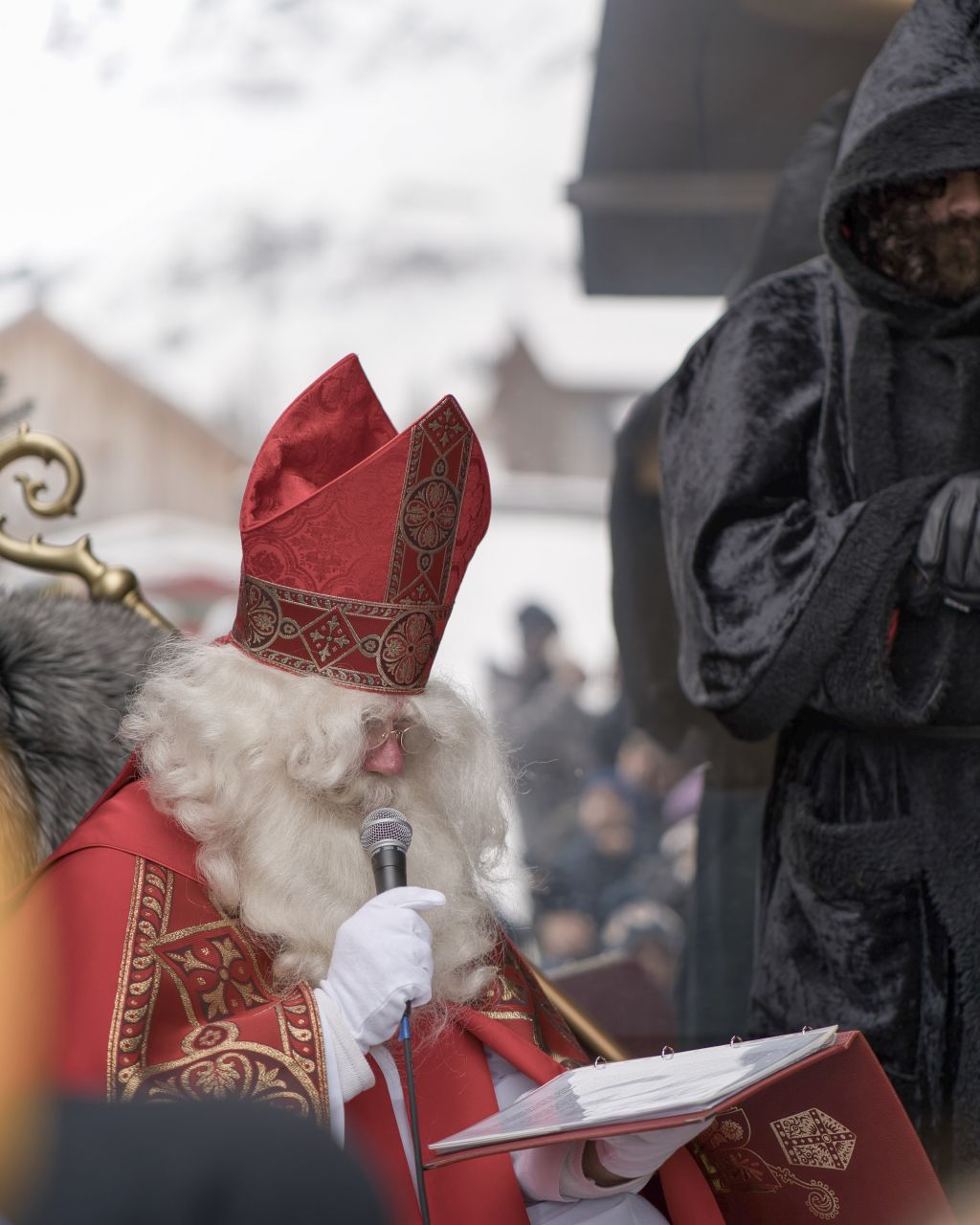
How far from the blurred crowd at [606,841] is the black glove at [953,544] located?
4.20 ft

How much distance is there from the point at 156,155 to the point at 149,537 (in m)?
0.93

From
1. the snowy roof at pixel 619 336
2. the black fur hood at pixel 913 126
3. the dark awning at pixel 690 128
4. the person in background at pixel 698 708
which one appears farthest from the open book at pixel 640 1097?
the dark awning at pixel 690 128

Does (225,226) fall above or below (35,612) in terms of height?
above

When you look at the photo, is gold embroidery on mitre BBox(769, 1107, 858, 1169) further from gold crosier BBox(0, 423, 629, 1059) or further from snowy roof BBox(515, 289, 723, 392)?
snowy roof BBox(515, 289, 723, 392)

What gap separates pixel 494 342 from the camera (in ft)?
12.9

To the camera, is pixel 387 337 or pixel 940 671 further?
pixel 387 337

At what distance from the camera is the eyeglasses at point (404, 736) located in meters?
2.16

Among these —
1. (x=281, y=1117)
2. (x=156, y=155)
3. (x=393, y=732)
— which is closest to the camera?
(x=281, y=1117)

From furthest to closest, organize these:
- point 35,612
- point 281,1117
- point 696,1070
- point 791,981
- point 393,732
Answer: point 791,981 < point 35,612 < point 393,732 < point 696,1070 < point 281,1117

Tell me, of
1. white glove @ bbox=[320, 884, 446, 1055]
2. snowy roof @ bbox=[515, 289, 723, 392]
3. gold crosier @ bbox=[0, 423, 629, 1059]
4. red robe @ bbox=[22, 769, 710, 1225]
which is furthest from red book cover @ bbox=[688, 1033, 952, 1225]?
snowy roof @ bbox=[515, 289, 723, 392]

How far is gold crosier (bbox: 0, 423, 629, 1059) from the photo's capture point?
2725 mm

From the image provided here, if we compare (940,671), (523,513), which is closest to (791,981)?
(940,671)

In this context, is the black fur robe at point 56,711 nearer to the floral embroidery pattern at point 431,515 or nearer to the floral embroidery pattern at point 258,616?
the floral embroidery pattern at point 258,616

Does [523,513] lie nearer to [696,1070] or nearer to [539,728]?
[539,728]
